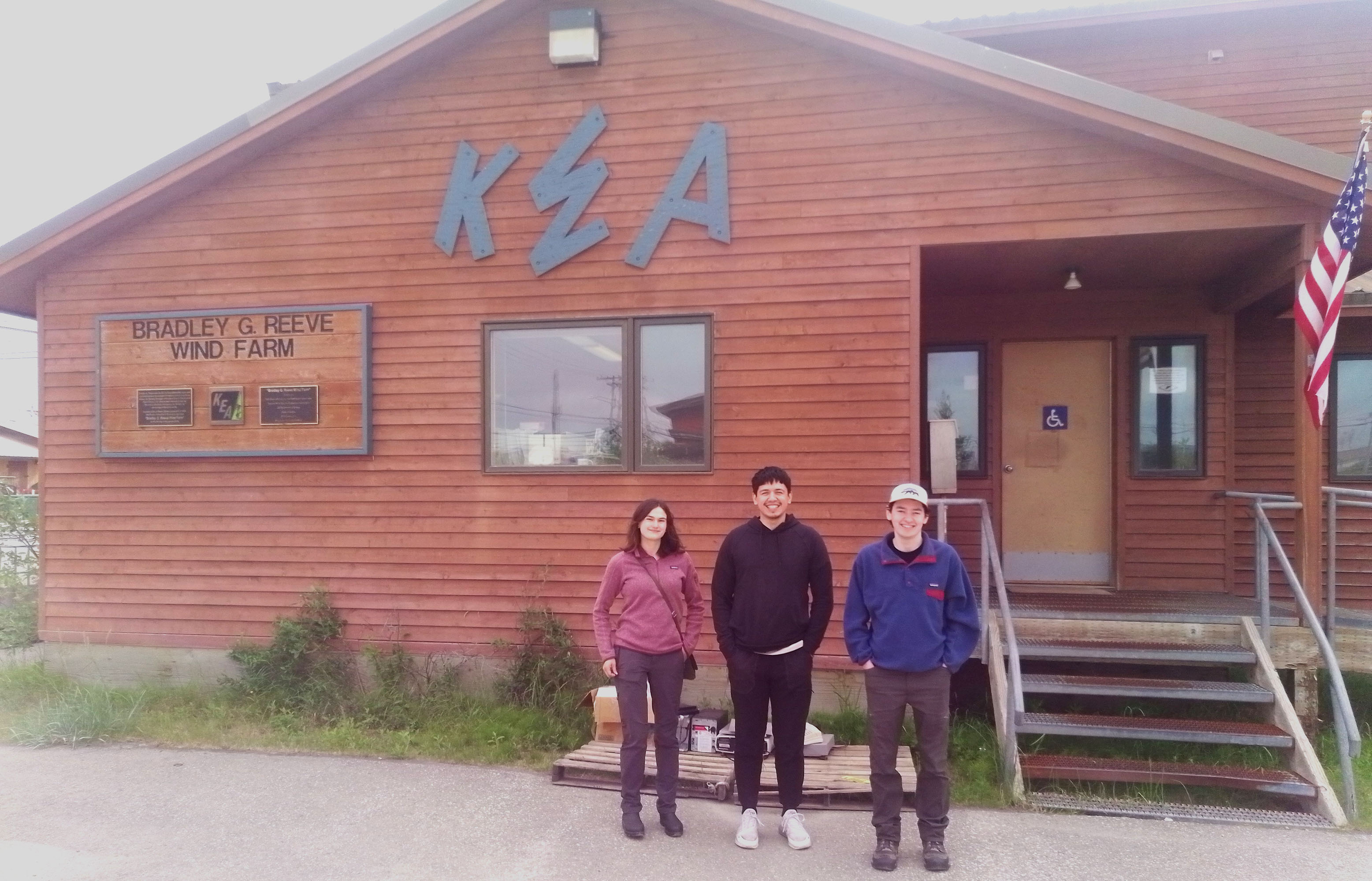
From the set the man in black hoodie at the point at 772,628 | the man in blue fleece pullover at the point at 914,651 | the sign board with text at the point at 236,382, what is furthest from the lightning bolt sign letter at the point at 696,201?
the man in blue fleece pullover at the point at 914,651

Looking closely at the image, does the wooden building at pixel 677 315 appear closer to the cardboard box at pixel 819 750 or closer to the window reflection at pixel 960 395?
the window reflection at pixel 960 395

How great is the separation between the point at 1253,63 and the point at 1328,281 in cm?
392

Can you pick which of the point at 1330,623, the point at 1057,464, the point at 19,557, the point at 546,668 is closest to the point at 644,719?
the point at 546,668

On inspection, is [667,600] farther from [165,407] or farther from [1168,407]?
[1168,407]

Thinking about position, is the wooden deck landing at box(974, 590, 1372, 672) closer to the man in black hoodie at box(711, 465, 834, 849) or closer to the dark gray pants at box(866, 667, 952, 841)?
the dark gray pants at box(866, 667, 952, 841)

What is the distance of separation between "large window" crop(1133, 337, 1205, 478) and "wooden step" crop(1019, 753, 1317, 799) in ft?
10.3

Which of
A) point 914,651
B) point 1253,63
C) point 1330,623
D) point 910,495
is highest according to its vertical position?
point 1253,63

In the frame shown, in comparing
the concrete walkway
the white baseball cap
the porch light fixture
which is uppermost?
the porch light fixture

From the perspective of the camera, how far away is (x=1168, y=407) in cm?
809

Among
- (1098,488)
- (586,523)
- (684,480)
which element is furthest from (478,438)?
(1098,488)

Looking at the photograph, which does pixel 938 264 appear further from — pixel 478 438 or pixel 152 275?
pixel 152 275

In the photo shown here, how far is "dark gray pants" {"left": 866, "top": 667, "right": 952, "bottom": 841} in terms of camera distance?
4441 millimetres

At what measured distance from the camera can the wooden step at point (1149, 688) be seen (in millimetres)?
5711

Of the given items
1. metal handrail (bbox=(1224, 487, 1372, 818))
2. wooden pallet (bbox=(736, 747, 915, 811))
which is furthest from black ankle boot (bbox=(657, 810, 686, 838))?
metal handrail (bbox=(1224, 487, 1372, 818))
